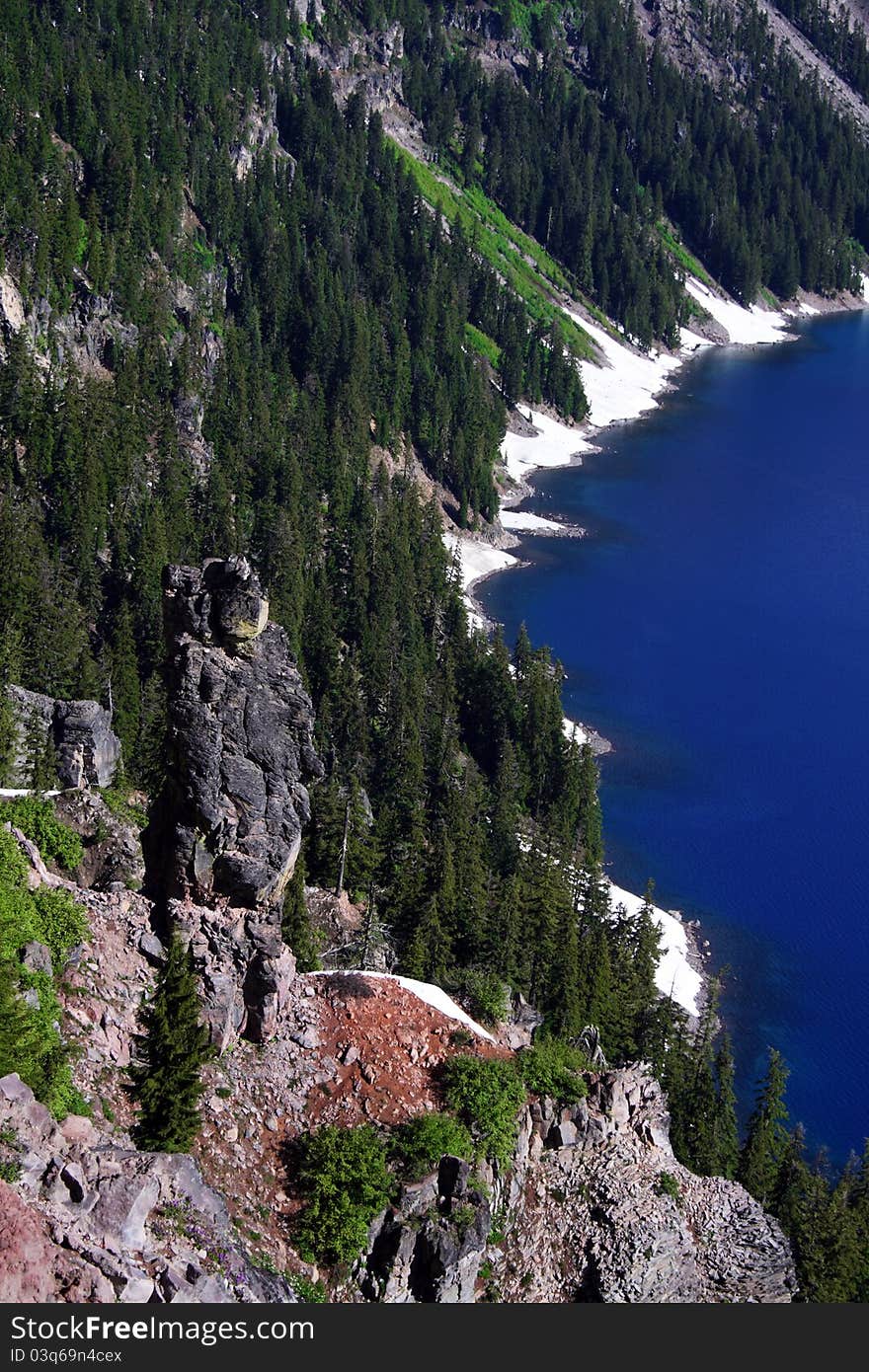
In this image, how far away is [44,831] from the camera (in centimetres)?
4853

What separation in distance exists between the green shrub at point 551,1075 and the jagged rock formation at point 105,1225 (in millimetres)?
12275

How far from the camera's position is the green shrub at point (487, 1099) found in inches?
1672

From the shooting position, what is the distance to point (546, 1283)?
41.9m

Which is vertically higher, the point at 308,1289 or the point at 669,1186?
the point at 308,1289

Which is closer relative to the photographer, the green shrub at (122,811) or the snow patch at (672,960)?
the green shrub at (122,811)

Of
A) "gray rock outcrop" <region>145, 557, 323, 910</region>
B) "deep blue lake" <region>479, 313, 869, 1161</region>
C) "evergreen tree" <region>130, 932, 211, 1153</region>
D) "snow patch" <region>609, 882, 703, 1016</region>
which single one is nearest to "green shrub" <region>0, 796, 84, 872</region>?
"gray rock outcrop" <region>145, 557, 323, 910</region>

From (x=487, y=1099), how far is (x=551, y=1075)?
346 centimetres

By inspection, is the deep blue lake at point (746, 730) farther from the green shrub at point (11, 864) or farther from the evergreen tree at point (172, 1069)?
the green shrub at point (11, 864)

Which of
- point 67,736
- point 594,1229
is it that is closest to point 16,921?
point 594,1229

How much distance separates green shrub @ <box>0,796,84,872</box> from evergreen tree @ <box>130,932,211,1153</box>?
1017 cm

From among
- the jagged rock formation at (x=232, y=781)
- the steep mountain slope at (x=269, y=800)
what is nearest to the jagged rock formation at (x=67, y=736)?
the steep mountain slope at (x=269, y=800)

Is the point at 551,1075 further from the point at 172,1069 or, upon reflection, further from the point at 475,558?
the point at 475,558

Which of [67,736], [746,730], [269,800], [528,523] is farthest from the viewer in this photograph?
[528,523]

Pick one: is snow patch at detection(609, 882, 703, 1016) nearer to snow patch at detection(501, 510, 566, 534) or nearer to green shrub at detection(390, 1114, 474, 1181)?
green shrub at detection(390, 1114, 474, 1181)
